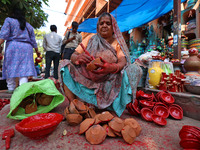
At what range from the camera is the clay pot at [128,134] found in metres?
0.92

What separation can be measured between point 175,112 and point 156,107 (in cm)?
28

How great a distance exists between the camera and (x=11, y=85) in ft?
8.52

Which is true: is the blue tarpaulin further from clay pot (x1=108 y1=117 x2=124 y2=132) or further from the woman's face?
clay pot (x1=108 y1=117 x2=124 y2=132)

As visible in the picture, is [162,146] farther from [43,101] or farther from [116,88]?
[43,101]

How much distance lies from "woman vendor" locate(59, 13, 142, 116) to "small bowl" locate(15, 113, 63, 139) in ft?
1.53

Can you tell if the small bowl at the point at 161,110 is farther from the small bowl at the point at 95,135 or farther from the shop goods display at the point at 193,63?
the shop goods display at the point at 193,63

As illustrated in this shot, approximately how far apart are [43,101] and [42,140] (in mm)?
645

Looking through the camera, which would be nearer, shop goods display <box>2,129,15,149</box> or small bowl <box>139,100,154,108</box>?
shop goods display <box>2,129,15,149</box>

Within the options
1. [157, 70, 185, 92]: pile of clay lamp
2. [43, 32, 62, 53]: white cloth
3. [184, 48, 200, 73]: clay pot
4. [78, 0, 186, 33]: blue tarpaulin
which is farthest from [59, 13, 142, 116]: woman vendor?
[78, 0, 186, 33]: blue tarpaulin

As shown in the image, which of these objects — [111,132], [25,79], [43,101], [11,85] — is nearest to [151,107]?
[111,132]

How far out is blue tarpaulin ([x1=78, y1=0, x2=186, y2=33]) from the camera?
3876 millimetres

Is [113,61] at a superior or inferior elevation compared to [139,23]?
inferior

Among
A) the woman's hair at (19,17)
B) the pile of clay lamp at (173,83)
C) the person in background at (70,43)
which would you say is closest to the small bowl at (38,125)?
the pile of clay lamp at (173,83)

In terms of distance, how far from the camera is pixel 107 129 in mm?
1018
